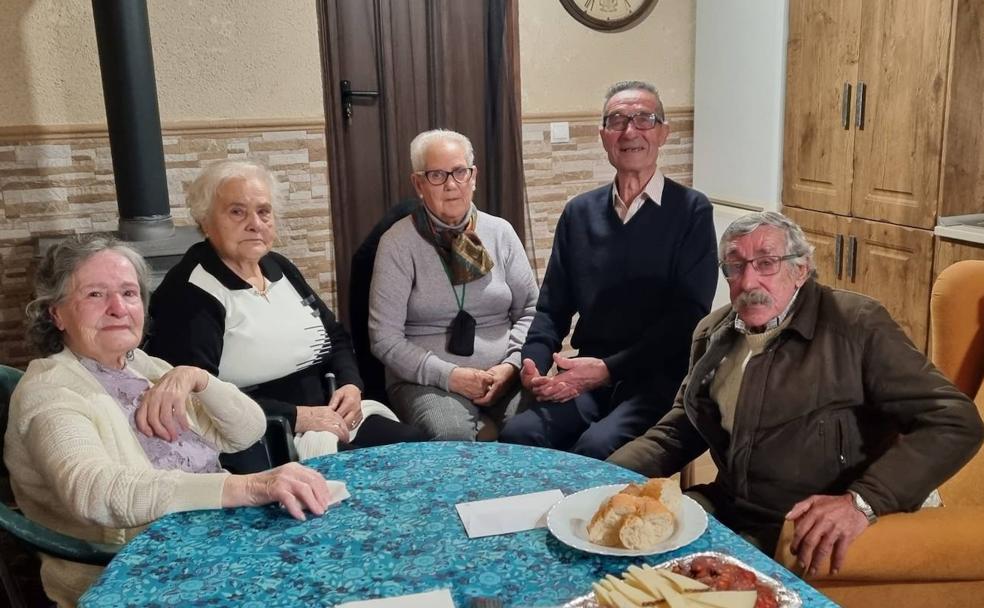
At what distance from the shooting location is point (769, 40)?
3775 millimetres

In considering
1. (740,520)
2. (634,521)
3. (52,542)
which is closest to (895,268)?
(740,520)

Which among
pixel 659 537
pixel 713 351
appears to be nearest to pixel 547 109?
pixel 713 351

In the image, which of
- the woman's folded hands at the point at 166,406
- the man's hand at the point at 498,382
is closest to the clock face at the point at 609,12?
the man's hand at the point at 498,382

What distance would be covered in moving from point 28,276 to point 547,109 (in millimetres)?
2338

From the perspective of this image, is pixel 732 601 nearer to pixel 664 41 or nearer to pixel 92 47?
pixel 92 47

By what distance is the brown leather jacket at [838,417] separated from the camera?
1536mm

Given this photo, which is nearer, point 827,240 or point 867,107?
point 867,107

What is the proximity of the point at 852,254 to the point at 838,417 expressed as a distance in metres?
2.03

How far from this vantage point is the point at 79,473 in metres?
1.40

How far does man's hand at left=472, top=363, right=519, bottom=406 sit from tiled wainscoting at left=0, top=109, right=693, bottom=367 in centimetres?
145

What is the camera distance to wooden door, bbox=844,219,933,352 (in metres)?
3.18

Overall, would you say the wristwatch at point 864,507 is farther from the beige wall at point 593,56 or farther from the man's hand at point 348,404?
the beige wall at point 593,56

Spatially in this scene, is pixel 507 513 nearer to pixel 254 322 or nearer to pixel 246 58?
pixel 254 322

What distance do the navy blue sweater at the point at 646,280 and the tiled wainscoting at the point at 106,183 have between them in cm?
156
